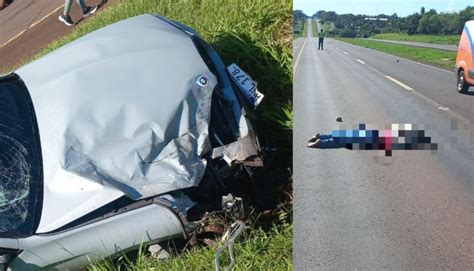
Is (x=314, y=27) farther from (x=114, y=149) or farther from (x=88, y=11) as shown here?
(x=88, y=11)

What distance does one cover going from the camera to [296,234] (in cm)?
214

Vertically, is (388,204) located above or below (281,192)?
above

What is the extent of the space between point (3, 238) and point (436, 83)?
2.70m

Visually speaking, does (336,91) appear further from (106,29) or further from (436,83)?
(106,29)

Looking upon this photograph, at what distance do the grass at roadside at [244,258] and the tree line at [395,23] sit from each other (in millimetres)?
1747

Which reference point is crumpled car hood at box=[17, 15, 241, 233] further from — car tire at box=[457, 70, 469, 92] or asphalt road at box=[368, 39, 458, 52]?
car tire at box=[457, 70, 469, 92]

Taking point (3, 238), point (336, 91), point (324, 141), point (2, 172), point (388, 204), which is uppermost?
point (336, 91)

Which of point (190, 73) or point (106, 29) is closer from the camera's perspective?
point (190, 73)

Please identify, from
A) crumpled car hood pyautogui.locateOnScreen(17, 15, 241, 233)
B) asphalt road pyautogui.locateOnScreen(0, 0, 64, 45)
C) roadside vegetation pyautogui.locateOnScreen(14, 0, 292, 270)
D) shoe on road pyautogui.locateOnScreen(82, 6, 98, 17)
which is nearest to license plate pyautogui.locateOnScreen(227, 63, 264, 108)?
crumpled car hood pyautogui.locateOnScreen(17, 15, 241, 233)

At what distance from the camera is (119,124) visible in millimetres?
3984

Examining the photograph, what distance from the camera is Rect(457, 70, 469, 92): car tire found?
2.00 m

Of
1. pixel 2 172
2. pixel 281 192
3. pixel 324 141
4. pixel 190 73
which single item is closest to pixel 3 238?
pixel 2 172

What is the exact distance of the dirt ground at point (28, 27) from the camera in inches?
401

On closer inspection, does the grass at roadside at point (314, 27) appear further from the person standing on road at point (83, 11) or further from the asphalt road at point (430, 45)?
the person standing on road at point (83, 11)
